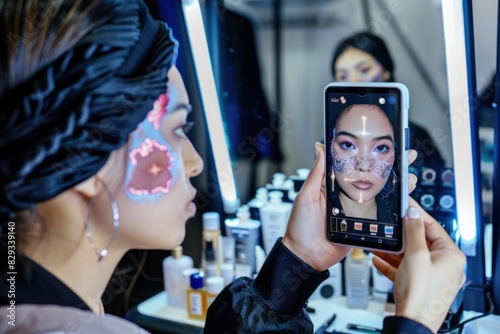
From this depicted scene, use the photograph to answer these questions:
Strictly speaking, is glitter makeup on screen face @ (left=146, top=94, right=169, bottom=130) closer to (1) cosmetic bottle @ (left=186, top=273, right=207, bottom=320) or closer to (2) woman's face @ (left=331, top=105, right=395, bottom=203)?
(2) woman's face @ (left=331, top=105, right=395, bottom=203)

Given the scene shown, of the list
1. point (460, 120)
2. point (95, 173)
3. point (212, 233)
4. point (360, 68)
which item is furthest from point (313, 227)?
point (360, 68)

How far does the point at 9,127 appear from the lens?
0.49 metres

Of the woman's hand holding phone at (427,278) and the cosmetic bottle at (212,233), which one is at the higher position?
the woman's hand holding phone at (427,278)

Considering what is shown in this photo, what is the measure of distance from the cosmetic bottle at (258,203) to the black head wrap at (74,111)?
77cm

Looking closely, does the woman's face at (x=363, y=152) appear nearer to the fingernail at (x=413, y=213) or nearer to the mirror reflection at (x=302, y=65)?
the fingernail at (x=413, y=213)

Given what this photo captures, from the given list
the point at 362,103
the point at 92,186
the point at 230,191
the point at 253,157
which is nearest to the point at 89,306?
the point at 92,186

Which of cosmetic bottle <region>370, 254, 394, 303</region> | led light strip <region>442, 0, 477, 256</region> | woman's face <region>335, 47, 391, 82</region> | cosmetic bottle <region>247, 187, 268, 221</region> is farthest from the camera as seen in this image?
woman's face <region>335, 47, 391, 82</region>

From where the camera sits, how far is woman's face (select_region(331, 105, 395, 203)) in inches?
27.2

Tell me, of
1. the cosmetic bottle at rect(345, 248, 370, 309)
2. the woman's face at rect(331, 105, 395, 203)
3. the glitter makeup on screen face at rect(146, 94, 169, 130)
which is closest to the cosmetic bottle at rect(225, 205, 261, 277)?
the cosmetic bottle at rect(345, 248, 370, 309)

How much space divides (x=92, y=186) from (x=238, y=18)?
959mm

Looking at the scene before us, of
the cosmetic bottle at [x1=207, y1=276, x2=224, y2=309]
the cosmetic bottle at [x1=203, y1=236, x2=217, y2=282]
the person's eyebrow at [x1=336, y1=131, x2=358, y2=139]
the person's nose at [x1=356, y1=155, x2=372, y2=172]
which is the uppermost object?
the person's eyebrow at [x1=336, y1=131, x2=358, y2=139]

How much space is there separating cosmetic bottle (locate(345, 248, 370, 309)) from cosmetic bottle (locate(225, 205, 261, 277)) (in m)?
0.23

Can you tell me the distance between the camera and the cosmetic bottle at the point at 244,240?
1.28 meters

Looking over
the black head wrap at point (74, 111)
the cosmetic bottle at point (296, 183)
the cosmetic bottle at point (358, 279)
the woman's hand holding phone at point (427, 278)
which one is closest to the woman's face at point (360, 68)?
the cosmetic bottle at point (296, 183)
